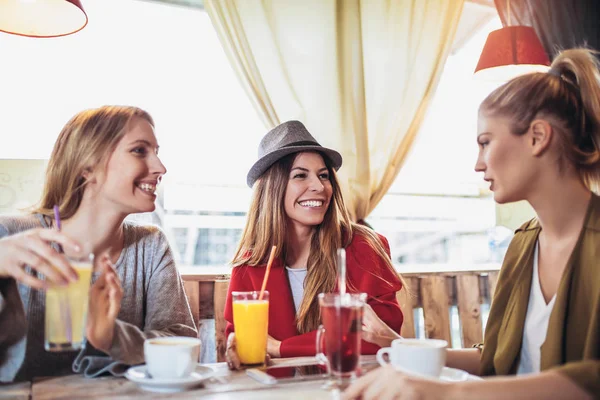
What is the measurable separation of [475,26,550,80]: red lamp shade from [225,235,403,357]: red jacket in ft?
4.08

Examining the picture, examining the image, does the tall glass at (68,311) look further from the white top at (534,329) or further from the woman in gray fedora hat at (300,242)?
the white top at (534,329)

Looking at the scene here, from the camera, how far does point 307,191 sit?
2246 millimetres

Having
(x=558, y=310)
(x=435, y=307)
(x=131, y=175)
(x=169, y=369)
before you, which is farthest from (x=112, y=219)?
(x=435, y=307)

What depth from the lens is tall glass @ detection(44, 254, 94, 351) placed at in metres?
1.15

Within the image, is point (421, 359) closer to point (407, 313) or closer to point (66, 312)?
point (66, 312)

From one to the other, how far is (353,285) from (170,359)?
1.08 m

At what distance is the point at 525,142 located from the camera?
4.76 feet

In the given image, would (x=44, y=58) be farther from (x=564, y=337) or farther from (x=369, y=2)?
(x=564, y=337)

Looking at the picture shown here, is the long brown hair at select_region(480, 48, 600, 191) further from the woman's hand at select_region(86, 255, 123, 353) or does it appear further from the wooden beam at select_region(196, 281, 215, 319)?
the wooden beam at select_region(196, 281, 215, 319)

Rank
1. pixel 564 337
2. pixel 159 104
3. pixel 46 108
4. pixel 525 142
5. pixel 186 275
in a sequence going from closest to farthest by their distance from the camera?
pixel 564 337
pixel 525 142
pixel 186 275
pixel 46 108
pixel 159 104

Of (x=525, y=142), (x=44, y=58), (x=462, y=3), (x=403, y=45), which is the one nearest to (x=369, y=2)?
(x=403, y=45)

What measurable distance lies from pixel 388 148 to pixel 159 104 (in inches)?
51.0

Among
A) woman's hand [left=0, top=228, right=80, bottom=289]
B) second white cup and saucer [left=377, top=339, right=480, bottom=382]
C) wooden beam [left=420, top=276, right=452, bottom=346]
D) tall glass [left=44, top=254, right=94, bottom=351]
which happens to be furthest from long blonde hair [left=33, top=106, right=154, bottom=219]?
wooden beam [left=420, top=276, right=452, bottom=346]

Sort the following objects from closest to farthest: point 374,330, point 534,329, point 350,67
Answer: point 534,329, point 374,330, point 350,67
